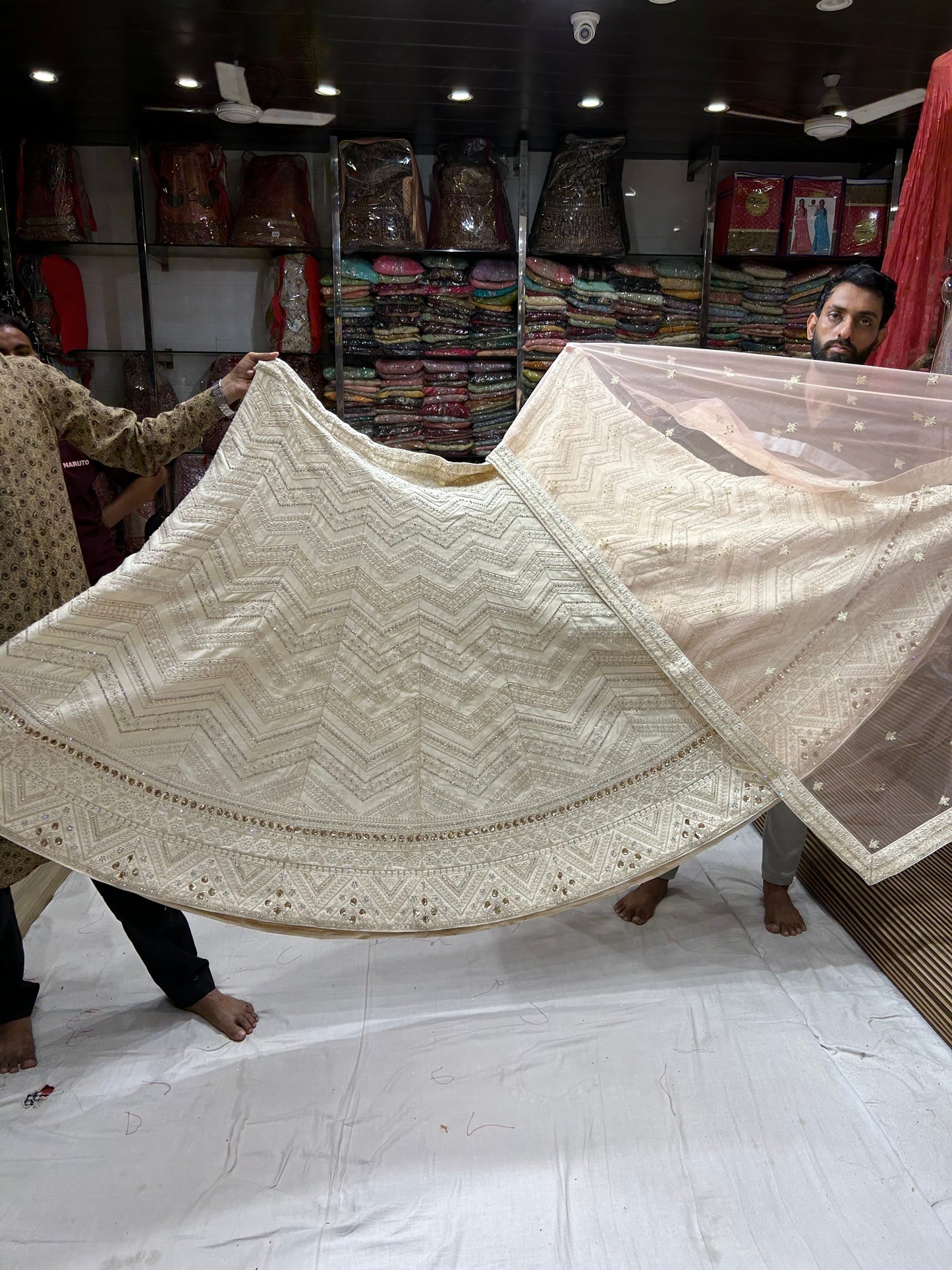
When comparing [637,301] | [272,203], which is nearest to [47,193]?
[272,203]

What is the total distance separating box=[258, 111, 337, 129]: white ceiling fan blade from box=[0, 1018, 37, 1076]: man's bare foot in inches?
119

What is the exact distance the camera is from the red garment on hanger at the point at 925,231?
6.37 ft

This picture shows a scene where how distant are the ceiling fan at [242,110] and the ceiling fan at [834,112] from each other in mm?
1658

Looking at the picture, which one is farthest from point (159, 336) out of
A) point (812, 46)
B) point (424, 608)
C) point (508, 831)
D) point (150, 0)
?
point (508, 831)

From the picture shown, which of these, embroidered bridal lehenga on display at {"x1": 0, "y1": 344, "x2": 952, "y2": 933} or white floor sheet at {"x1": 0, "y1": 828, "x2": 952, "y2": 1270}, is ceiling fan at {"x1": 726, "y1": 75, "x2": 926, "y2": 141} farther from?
white floor sheet at {"x1": 0, "y1": 828, "x2": 952, "y2": 1270}

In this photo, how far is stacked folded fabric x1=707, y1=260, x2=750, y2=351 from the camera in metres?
3.97

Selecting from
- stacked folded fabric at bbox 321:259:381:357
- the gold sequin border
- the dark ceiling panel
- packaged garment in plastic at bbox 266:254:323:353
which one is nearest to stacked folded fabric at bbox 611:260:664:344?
the dark ceiling panel

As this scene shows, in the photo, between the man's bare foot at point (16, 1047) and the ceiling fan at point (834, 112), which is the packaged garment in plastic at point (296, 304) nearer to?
the ceiling fan at point (834, 112)

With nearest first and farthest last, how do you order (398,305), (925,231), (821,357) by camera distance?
(925,231)
(821,357)
(398,305)

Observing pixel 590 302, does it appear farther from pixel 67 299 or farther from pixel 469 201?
pixel 67 299

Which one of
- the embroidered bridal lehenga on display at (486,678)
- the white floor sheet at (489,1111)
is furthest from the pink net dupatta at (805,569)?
the white floor sheet at (489,1111)

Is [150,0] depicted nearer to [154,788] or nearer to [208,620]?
[208,620]

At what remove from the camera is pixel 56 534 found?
1.62 meters

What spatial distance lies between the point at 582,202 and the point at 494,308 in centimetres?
58
